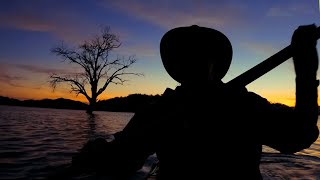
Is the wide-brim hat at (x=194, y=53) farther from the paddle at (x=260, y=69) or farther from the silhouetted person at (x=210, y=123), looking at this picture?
the paddle at (x=260, y=69)

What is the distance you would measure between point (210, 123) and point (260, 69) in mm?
415

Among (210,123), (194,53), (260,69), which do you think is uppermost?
(194,53)

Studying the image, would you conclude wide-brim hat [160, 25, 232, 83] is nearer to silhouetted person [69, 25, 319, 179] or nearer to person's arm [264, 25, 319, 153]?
silhouetted person [69, 25, 319, 179]

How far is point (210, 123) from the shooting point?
177 cm

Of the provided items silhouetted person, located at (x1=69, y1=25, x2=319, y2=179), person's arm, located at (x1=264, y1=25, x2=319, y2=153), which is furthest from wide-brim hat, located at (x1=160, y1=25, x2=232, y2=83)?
person's arm, located at (x1=264, y1=25, x2=319, y2=153)

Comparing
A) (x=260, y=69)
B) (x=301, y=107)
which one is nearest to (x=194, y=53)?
(x=260, y=69)

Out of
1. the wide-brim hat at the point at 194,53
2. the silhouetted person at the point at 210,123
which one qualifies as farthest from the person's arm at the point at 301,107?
the wide-brim hat at the point at 194,53

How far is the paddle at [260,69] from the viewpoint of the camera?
1.66 metres

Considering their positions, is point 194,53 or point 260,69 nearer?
point 260,69

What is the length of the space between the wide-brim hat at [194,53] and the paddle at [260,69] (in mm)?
193

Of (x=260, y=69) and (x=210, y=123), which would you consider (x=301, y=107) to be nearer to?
(x=260, y=69)

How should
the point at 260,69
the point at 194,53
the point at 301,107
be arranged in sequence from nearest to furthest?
the point at 301,107 → the point at 260,69 → the point at 194,53

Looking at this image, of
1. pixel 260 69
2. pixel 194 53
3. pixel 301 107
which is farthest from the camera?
pixel 194 53

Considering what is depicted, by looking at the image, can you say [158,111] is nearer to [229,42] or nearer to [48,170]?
[229,42]
